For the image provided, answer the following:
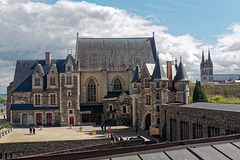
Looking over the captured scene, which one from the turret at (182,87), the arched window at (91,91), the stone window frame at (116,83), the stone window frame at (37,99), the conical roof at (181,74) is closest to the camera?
the turret at (182,87)

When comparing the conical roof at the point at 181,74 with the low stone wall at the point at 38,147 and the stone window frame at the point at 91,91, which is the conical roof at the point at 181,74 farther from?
the low stone wall at the point at 38,147

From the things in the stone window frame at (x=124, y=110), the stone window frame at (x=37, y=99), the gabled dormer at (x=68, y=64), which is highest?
the gabled dormer at (x=68, y=64)

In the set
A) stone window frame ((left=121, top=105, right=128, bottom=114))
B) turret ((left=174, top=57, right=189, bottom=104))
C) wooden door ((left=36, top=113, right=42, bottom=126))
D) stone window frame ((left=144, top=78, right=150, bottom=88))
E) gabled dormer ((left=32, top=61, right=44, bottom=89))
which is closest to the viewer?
stone window frame ((left=144, top=78, right=150, bottom=88))

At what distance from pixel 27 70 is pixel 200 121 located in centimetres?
3166

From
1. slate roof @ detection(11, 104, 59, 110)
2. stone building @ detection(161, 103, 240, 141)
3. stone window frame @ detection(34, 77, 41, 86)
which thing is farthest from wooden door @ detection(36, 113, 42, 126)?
stone building @ detection(161, 103, 240, 141)

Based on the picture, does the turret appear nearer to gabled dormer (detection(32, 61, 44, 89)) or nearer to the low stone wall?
the low stone wall

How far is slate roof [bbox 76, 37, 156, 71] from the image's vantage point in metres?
41.0

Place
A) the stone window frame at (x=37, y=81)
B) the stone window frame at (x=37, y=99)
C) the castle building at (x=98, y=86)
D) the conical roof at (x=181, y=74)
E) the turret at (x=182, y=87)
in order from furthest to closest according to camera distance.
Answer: the stone window frame at (x=37, y=81) → the stone window frame at (x=37, y=99) → the conical roof at (x=181, y=74) → the turret at (x=182, y=87) → the castle building at (x=98, y=86)

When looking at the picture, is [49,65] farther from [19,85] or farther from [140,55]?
[140,55]

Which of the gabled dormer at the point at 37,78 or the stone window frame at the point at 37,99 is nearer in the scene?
the stone window frame at the point at 37,99

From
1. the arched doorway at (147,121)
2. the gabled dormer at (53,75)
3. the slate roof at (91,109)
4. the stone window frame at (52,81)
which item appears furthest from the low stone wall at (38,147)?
the stone window frame at (52,81)

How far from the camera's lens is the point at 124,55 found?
42.2m

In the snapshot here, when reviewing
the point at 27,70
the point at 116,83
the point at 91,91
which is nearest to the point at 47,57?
the point at 27,70

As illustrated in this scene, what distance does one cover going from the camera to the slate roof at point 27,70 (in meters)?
38.4
